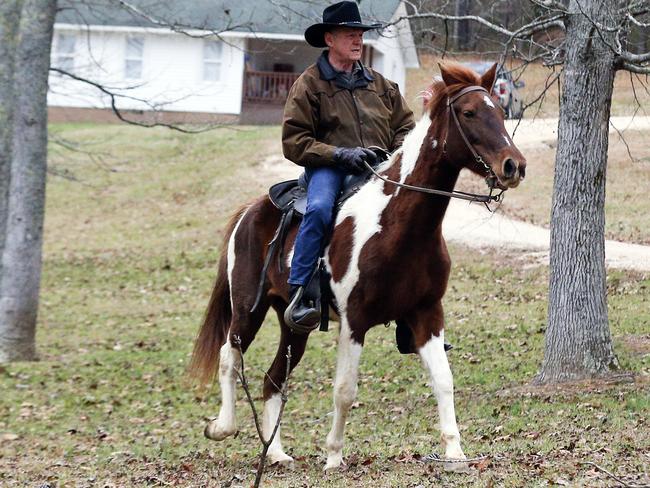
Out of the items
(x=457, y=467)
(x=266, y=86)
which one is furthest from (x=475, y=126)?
(x=266, y=86)

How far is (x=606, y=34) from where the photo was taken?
9.70 metres

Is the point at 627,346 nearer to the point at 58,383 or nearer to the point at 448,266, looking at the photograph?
the point at 448,266

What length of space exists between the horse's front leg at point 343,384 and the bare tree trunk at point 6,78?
9667 millimetres

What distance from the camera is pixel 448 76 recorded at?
700cm

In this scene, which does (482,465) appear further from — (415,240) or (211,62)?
(211,62)

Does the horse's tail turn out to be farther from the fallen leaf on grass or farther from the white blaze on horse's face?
the white blaze on horse's face

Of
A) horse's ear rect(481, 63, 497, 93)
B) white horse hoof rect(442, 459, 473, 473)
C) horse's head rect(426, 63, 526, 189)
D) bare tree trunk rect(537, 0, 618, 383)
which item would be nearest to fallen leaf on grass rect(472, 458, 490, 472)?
white horse hoof rect(442, 459, 473, 473)

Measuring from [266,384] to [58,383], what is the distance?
19.7ft

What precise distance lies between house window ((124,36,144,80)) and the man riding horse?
3539 centimetres

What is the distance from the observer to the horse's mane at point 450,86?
6.95 metres

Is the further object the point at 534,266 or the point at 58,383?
the point at 534,266

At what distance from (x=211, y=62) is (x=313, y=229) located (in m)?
34.9

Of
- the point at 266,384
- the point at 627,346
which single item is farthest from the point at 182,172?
the point at 266,384

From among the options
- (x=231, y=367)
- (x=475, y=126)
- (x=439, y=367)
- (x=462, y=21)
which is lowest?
(x=231, y=367)
